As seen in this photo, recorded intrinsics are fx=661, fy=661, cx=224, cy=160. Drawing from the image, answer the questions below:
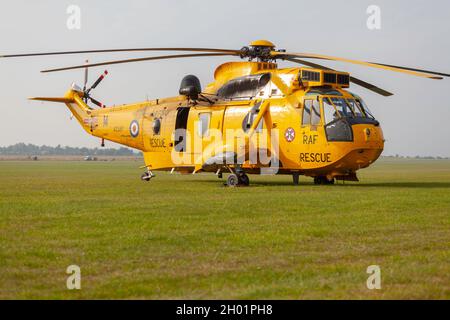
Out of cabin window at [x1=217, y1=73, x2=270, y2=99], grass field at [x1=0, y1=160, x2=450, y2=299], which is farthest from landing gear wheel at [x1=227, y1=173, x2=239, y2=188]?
grass field at [x1=0, y1=160, x2=450, y2=299]

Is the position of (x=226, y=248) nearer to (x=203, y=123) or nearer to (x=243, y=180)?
(x=243, y=180)

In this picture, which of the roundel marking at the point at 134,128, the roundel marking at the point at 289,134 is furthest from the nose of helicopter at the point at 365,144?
the roundel marking at the point at 134,128

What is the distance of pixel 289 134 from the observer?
2430cm

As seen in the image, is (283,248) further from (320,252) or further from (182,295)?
(182,295)

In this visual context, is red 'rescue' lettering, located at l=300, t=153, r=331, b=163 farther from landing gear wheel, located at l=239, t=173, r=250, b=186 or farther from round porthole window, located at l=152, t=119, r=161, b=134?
round porthole window, located at l=152, t=119, r=161, b=134

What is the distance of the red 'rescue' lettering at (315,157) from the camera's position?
23.2m

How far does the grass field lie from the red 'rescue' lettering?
18.6 feet

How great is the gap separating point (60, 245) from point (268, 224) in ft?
14.0

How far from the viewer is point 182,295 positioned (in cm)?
717

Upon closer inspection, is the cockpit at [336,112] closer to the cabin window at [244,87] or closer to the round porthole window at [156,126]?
the cabin window at [244,87]

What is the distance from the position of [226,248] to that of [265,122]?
1519cm

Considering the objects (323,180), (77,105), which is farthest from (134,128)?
(323,180)

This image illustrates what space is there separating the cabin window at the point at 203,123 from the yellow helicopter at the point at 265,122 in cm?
4
